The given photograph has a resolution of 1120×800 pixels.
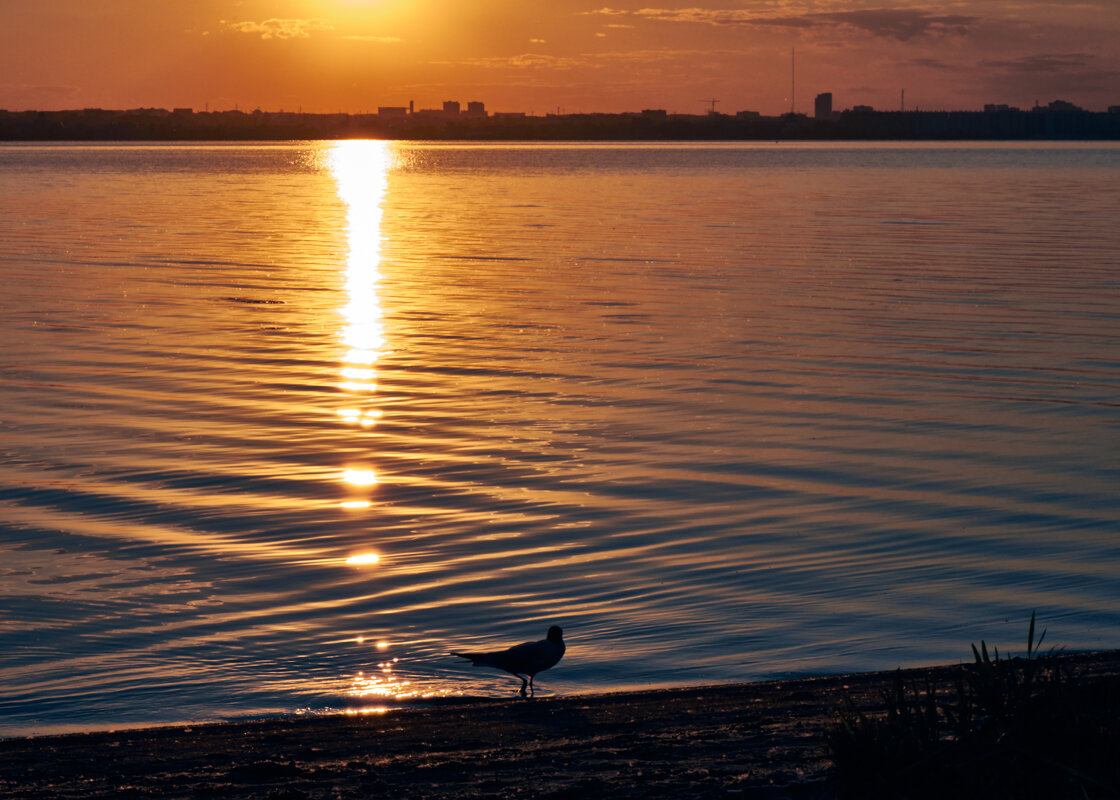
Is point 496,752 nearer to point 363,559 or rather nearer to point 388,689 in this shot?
point 388,689

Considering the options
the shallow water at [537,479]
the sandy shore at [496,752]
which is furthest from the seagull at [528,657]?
the shallow water at [537,479]

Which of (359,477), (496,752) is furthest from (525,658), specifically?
(359,477)

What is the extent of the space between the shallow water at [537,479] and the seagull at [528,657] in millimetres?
431

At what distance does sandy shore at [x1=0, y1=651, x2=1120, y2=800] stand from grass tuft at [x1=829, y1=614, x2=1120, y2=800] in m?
0.28

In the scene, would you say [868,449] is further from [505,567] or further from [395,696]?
[395,696]

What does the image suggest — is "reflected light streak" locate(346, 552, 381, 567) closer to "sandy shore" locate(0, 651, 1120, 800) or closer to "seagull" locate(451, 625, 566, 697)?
"seagull" locate(451, 625, 566, 697)

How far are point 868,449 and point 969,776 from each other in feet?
31.4

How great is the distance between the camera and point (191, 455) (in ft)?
45.3

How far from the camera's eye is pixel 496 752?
6508mm

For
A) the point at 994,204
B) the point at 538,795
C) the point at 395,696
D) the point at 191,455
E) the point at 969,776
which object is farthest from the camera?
the point at 994,204

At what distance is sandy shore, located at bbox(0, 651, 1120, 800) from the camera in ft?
19.2

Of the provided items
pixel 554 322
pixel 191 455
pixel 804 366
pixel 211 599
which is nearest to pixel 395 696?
pixel 211 599

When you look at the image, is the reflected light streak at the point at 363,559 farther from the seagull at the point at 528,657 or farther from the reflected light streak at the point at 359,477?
the seagull at the point at 528,657

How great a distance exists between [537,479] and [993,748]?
27.0 ft
